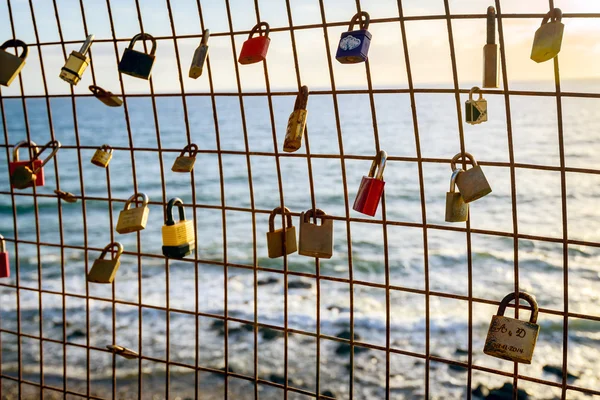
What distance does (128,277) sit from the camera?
11.1 metres

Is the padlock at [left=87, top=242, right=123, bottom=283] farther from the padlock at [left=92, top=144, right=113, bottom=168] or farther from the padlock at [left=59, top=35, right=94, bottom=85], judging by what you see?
the padlock at [left=59, top=35, right=94, bottom=85]

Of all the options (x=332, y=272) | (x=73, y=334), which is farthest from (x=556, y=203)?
(x=73, y=334)

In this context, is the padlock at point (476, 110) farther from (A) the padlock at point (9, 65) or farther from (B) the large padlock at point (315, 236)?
(A) the padlock at point (9, 65)

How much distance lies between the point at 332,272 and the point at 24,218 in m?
10.8

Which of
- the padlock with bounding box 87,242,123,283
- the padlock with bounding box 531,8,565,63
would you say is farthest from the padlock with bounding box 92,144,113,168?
the padlock with bounding box 531,8,565,63

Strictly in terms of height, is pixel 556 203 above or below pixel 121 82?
below

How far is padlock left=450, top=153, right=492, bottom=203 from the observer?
186 centimetres

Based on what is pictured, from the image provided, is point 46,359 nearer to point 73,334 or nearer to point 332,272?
point 73,334

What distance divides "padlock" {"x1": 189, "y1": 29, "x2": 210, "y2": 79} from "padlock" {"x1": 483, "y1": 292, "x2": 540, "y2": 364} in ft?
4.04

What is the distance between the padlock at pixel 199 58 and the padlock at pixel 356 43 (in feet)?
1.67

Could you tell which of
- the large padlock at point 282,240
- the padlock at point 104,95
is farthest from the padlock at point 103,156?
the large padlock at point 282,240

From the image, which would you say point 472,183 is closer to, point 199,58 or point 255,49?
point 255,49

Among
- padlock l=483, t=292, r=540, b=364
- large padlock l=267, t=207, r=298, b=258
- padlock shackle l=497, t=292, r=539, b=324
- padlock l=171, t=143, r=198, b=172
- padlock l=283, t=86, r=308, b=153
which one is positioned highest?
padlock l=283, t=86, r=308, b=153

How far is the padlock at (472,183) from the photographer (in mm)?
1856
